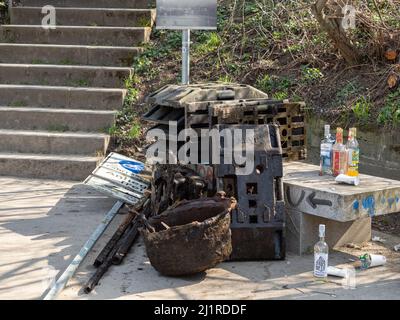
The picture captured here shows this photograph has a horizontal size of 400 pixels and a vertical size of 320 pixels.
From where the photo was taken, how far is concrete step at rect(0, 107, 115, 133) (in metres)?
10.4

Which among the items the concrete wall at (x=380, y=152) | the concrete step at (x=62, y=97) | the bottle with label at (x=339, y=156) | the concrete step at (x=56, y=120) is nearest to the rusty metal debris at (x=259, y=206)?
the bottle with label at (x=339, y=156)

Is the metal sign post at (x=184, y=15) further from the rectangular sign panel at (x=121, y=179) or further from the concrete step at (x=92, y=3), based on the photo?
the concrete step at (x=92, y=3)

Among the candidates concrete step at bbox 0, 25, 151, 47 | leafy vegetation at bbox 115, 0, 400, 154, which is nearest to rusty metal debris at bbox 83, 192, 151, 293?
leafy vegetation at bbox 115, 0, 400, 154

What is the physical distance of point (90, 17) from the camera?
12.5 m

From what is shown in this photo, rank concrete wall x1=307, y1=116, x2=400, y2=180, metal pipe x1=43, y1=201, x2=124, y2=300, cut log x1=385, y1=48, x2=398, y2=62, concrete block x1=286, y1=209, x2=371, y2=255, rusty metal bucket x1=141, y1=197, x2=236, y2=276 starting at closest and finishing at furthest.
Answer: metal pipe x1=43, y1=201, x2=124, y2=300 < rusty metal bucket x1=141, y1=197, x2=236, y2=276 < concrete block x1=286, y1=209, x2=371, y2=255 < concrete wall x1=307, y1=116, x2=400, y2=180 < cut log x1=385, y1=48, x2=398, y2=62

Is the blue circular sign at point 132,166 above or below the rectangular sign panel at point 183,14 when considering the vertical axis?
below

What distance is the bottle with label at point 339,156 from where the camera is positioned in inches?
260

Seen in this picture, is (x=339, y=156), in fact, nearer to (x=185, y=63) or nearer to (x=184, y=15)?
(x=185, y=63)

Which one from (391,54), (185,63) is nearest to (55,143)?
(185,63)

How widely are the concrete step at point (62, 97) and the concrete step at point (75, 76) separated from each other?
1.09ft

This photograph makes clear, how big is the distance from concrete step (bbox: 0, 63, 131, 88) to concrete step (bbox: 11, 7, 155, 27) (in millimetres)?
1505

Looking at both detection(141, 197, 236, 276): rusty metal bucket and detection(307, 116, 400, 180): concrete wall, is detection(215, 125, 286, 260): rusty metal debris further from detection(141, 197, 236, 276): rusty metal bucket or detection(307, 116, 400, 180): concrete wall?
A: detection(307, 116, 400, 180): concrete wall

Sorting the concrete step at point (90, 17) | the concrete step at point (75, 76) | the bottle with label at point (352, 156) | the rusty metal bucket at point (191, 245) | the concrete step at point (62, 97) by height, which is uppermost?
the concrete step at point (90, 17)

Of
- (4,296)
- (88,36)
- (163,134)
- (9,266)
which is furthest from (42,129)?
(4,296)
